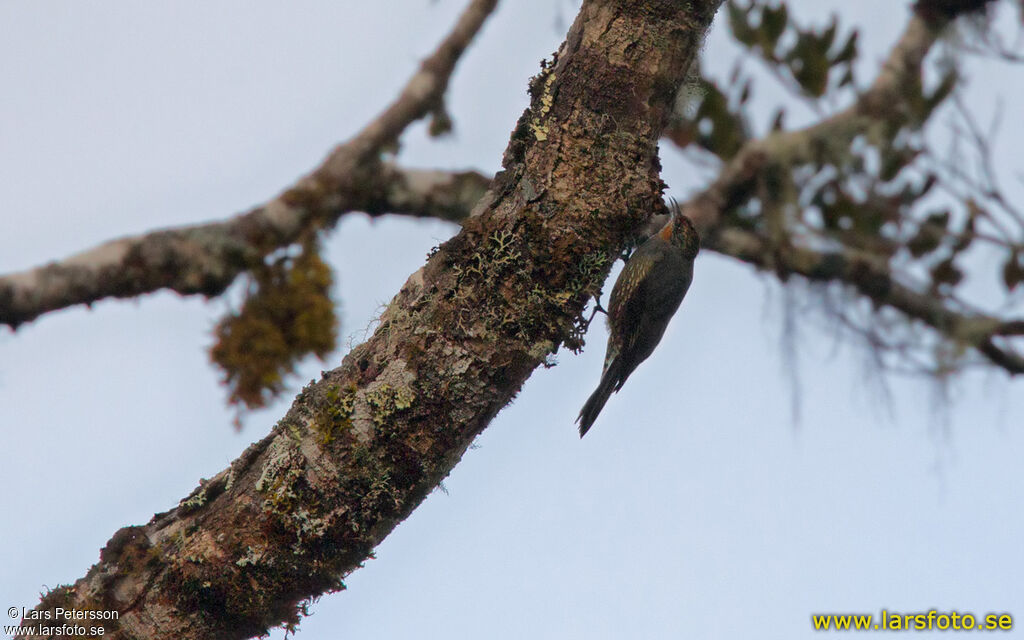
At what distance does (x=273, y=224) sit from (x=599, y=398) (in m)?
1.84

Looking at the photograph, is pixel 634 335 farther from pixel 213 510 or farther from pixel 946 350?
pixel 213 510

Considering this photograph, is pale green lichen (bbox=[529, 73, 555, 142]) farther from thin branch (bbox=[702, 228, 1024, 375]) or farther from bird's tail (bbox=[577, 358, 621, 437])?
thin branch (bbox=[702, 228, 1024, 375])

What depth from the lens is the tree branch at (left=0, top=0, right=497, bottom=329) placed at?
3.80m

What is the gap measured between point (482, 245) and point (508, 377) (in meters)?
0.38

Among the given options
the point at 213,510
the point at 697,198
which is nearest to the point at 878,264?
the point at 697,198

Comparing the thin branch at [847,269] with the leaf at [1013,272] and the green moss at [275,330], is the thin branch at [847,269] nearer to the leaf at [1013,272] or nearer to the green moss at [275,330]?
the leaf at [1013,272]

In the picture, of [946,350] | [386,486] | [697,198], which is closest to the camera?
[386,486]

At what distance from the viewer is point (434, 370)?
2.67 meters

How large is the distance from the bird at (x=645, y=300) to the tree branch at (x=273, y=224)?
92 cm

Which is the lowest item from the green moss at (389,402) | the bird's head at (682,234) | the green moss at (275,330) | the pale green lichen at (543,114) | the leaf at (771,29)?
the green moss at (389,402)

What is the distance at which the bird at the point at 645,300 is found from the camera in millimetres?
4797

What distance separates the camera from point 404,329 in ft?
8.94

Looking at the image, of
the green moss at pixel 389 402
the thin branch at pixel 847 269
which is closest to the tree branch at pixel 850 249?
the thin branch at pixel 847 269

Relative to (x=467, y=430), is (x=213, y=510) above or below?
below
